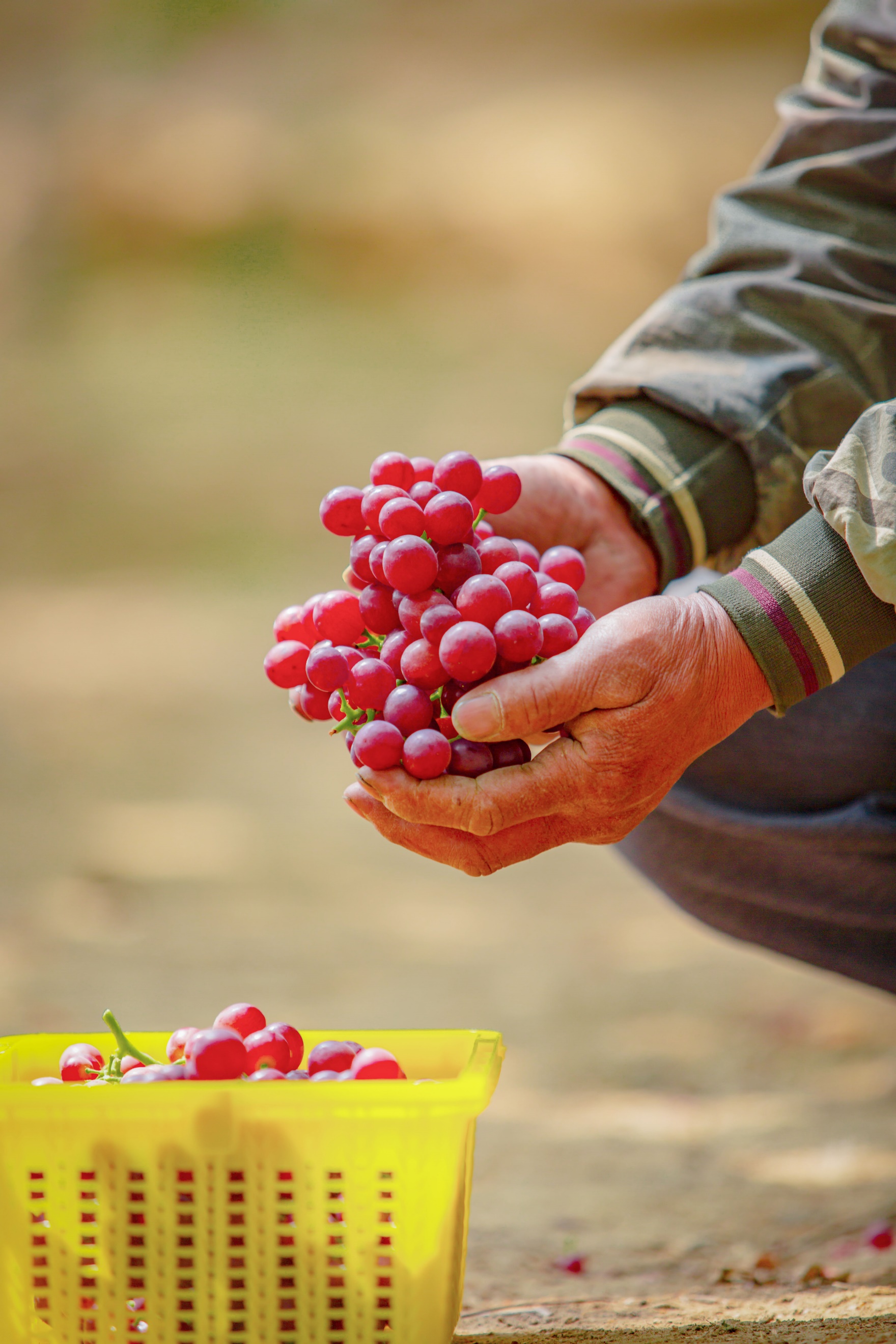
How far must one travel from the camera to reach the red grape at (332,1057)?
3.99 feet

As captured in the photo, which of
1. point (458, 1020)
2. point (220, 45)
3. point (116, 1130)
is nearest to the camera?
point (116, 1130)

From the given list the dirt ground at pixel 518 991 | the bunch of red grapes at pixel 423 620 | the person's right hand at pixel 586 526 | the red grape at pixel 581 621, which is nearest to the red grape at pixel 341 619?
the bunch of red grapes at pixel 423 620

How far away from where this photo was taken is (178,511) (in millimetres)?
9289

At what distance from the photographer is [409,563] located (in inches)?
47.0

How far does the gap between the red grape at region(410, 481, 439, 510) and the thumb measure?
8.2 inches

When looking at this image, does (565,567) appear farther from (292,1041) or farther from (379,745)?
(292,1041)

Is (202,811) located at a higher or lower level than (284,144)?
lower

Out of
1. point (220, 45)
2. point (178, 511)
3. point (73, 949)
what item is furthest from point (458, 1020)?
point (220, 45)

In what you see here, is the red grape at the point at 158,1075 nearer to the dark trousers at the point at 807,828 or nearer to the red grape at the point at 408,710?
the red grape at the point at 408,710

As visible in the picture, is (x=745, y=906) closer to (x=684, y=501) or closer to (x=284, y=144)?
(x=684, y=501)

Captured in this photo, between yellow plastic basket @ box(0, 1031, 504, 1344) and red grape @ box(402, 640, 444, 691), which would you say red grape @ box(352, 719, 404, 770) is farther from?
yellow plastic basket @ box(0, 1031, 504, 1344)

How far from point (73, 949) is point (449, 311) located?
28.3 ft

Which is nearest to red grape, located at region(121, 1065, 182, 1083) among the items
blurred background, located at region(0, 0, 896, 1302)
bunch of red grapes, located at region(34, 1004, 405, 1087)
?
bunch of red grapes, located at region(34, 1004, 405, 1087)

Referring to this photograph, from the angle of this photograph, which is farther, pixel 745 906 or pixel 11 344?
pixel 11 344
